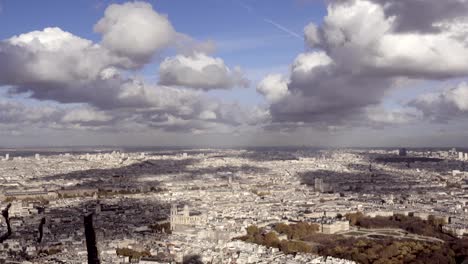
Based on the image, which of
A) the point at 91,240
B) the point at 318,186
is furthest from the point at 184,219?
the point at 91,240

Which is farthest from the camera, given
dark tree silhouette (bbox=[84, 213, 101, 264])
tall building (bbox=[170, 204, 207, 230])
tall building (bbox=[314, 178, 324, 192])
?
tall building (bbox=[314, 178, 324, 192])

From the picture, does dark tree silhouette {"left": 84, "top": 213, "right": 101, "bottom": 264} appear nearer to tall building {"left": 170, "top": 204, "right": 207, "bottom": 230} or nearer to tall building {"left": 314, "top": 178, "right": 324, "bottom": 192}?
tall building {"left": 170, "top": 204, "right": 207, "bottom": 230}

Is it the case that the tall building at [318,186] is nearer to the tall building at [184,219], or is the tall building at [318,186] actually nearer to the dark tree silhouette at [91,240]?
the tall building at [184,219]

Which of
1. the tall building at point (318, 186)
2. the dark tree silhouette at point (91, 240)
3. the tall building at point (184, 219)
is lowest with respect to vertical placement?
the tall building at point (184, 219)

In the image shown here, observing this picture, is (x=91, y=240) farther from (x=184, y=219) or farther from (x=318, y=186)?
(x=318, y=186)

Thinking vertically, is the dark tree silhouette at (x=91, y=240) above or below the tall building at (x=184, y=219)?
above

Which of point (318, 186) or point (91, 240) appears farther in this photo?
point (318, 186)

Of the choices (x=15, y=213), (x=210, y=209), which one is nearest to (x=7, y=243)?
(x=15, y=213)

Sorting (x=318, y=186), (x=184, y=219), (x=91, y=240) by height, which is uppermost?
(x=91, y=240)

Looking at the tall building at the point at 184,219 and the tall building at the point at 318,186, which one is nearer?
the tall building at the point at 184,219

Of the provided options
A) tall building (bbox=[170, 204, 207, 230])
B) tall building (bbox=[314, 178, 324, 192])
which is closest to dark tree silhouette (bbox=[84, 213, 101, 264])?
tall building (bbox=[170, 204, 207, 230])

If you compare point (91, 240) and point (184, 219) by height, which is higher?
point (91, 240)

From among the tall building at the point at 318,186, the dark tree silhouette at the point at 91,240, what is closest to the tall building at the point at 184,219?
the tall building at the point at 318,186
